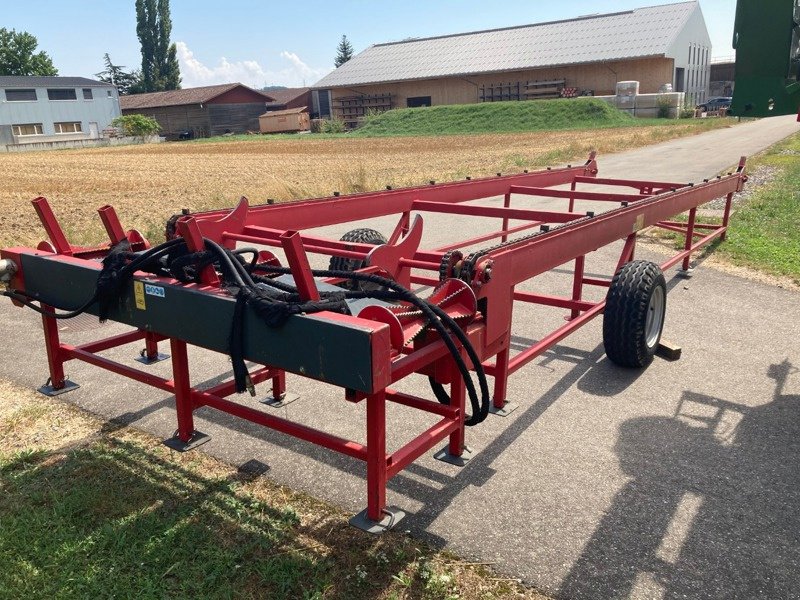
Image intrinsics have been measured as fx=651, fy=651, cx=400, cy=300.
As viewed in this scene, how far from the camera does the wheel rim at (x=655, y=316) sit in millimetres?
4750

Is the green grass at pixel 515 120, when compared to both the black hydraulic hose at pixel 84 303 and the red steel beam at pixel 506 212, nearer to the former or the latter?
the red steel beam at pixel 506 212

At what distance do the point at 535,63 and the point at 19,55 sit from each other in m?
57.8

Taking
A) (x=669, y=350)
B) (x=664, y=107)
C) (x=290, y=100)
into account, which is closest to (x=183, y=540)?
(x=669, y=350)

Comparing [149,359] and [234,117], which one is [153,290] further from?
[234,117]

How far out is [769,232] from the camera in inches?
349

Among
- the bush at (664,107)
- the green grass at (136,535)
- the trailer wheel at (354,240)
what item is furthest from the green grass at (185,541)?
the bush at (664,107)

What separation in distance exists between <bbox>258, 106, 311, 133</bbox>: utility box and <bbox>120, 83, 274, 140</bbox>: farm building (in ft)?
25.0

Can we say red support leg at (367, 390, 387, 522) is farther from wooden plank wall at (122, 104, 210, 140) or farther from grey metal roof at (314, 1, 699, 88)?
wooden plank wall at (122, 104, 210, 140)

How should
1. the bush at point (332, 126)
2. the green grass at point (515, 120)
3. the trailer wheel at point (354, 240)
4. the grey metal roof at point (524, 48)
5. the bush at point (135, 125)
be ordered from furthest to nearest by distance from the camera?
the bush at point (135, 125) → the bush at point (332, 126) → the grey metal roof at point (524, 48) → the green grass at point (515, 120) → the trailer wheel at point (354, 240)

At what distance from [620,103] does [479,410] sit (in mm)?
44275

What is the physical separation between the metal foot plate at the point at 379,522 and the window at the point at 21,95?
6290cm

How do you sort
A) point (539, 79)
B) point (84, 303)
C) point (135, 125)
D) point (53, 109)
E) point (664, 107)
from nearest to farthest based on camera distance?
point (84, 303) < point (664, 107) < point (539, 79) < point (135, 125) < point (53, 109)

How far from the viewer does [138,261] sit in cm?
279

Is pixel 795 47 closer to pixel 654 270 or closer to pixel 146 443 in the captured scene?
pixel 654 270
